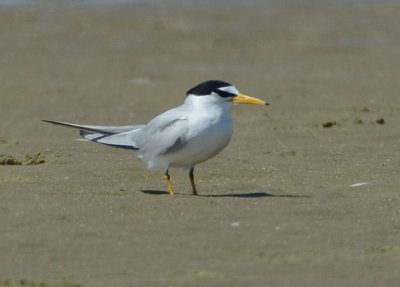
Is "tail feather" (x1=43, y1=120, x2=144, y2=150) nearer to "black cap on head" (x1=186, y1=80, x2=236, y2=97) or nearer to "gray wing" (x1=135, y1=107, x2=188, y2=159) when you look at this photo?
"gray wing" (x1=135, y1=107, x2=188, y2=159)

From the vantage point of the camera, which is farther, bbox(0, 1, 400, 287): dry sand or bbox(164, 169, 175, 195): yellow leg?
bbox(164, 169, 175, 195): yellow leg

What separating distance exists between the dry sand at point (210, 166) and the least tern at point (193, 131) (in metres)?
0.22

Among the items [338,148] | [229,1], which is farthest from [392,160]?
[229,1]

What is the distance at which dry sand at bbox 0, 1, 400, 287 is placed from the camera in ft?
18.9

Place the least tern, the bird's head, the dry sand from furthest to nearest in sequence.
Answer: the bird's head, the least tern, the dry sand

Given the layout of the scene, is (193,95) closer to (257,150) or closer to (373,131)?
(257,150)

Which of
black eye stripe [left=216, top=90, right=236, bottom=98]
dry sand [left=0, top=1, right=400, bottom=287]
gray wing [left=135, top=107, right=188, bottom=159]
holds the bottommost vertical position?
dry sand [left=0, top=1, right=400, bottom=287]

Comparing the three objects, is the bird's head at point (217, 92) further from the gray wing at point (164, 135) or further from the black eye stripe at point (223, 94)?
the gray wing at point (164, 135)

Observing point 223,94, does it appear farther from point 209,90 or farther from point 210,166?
point 210,166

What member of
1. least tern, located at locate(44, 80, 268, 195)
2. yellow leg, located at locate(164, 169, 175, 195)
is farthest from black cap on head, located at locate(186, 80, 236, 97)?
yellow leg, located at locate(164, 169, 175, 195)

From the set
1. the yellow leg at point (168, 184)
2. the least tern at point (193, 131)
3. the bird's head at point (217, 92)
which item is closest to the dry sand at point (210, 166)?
the yellow leg at point (168, 184)

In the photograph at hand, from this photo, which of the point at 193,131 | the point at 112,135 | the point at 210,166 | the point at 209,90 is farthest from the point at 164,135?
the point at 210,166

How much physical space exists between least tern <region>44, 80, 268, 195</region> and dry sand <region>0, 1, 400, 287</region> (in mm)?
222

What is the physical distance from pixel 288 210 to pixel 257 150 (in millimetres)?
2645
